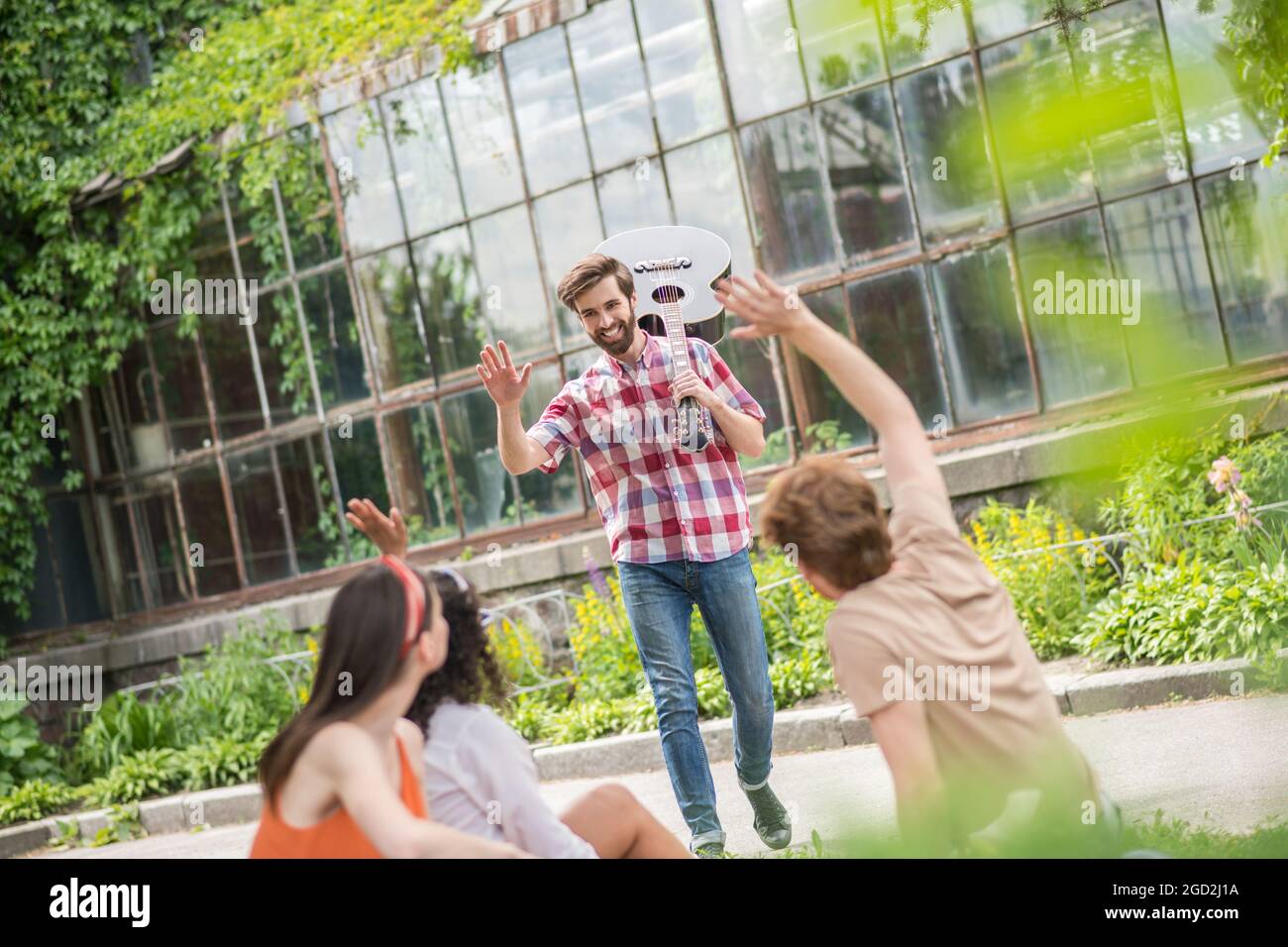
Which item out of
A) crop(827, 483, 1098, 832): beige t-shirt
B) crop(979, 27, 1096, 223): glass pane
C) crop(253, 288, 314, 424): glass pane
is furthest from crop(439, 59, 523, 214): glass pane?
crop(979, 27, 1096, 223): glass pane

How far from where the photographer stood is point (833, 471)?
244 cm

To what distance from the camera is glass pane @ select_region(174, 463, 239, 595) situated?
1251cm

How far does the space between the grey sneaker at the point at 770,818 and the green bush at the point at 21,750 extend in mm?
7277

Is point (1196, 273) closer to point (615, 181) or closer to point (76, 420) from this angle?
point (615, 181)

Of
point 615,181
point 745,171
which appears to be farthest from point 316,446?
point 745,171

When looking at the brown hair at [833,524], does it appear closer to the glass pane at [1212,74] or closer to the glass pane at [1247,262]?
the glass pane at [1212,74]

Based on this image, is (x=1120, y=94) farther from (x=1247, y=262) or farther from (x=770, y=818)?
(x=1247, y=262)

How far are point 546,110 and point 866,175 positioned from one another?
8.19 ft

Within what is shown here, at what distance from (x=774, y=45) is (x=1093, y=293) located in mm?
8229

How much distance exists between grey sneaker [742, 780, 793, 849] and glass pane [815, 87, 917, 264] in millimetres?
5397

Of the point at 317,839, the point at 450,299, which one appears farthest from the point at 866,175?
the point at 317,839

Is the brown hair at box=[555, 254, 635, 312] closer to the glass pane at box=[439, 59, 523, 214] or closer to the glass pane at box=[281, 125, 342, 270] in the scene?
the glass pane at box=[439, 59, 523, 214]

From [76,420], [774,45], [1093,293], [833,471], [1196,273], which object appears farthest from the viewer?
[76,420]
